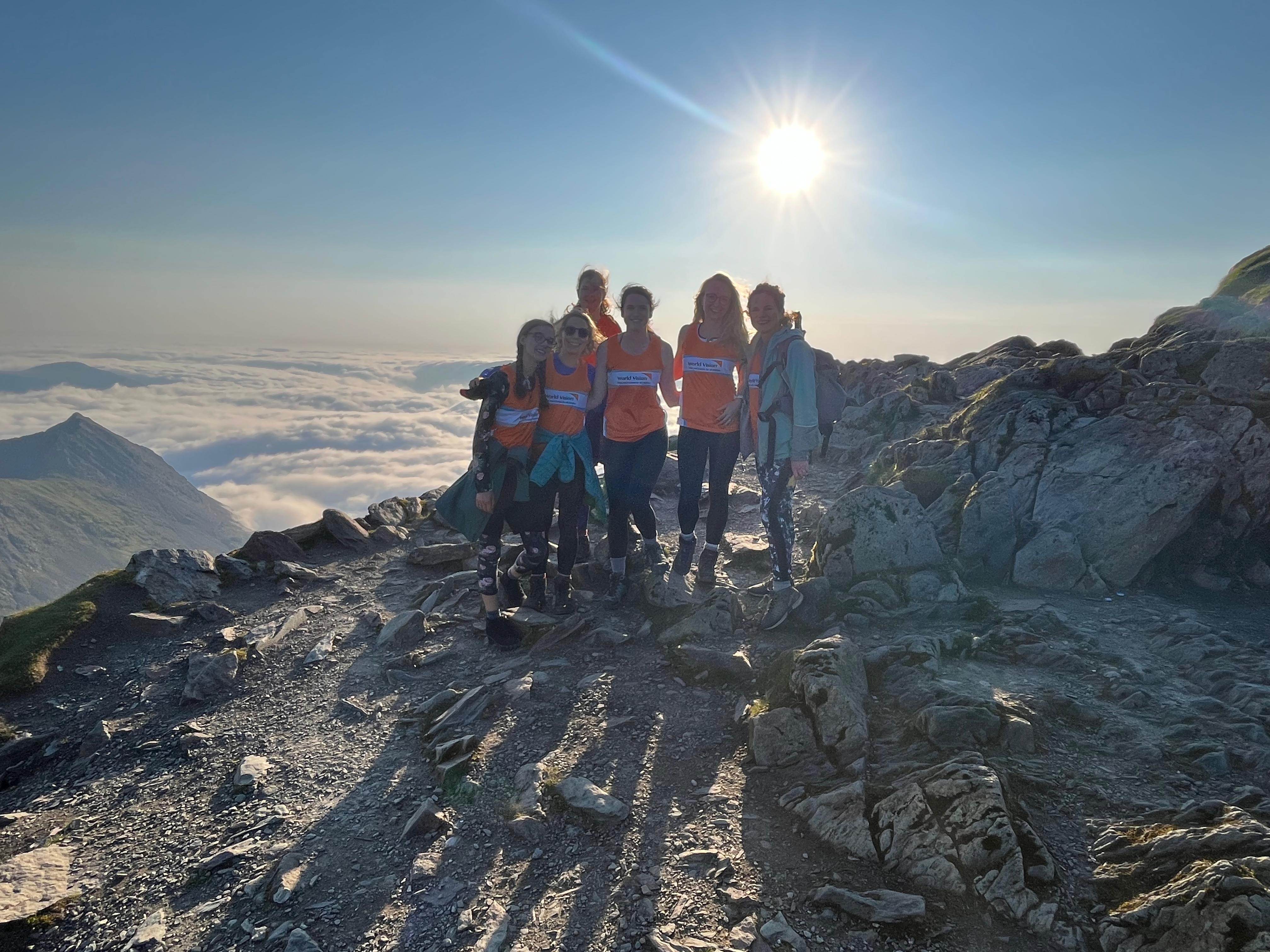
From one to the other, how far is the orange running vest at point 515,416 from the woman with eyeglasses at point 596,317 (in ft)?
4.28

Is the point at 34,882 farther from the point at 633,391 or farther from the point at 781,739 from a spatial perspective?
the point at 633,391

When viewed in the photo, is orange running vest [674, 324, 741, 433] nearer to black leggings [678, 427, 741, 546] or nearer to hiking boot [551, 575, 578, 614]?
black leggings [678, 427, 741, 546]

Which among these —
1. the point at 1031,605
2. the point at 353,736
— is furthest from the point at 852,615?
the point at 353,736

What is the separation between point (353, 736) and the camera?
7215 millimetres

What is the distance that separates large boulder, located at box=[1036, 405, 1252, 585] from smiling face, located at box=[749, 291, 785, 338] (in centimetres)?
571

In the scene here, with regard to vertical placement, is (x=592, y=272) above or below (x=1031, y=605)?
above

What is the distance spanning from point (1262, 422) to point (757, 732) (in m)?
9.46

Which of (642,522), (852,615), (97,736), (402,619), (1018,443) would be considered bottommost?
(97,736)

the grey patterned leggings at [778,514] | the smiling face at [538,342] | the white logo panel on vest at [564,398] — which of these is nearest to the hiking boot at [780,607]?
the grey patterned leggings at [778,514]

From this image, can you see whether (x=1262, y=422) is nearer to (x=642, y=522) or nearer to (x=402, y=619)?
(x=642, y=522)

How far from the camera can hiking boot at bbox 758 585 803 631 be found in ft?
28.1

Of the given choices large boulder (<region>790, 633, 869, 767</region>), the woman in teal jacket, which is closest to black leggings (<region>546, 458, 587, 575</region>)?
the woman in teal jacket

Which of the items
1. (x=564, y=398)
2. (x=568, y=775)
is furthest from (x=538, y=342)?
(x=568, y=775)

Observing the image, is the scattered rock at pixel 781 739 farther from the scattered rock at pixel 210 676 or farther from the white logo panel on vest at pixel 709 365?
the scattered rock at pixel 210 676
